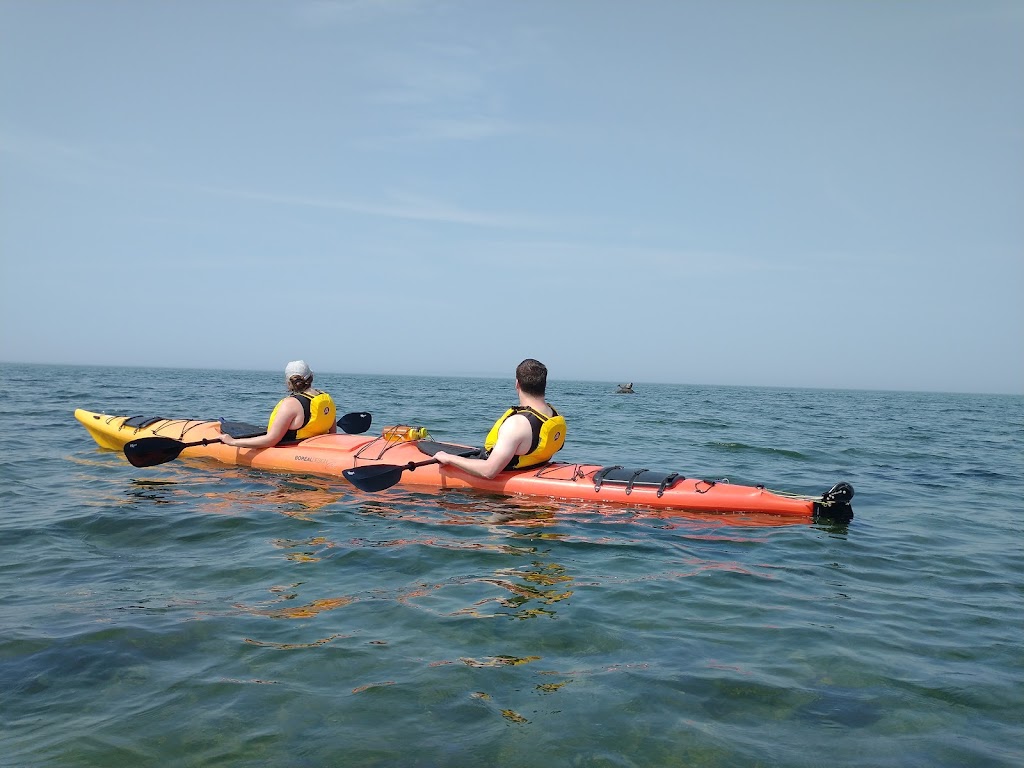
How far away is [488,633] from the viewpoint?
4.18m

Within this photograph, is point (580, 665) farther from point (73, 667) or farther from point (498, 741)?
point (73, 667)

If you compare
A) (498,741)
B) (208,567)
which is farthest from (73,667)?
(498,741)

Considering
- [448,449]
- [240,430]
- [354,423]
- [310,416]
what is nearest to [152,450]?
[240,430]

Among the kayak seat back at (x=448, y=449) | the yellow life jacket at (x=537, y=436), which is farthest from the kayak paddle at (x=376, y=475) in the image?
the yellow life jacket at (x=537, y=436)

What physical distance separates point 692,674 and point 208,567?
381 cm

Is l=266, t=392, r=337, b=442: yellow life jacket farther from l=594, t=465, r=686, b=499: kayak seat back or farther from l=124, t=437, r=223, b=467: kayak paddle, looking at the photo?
l=594, t=465, r=686, b=499: kayak seat back

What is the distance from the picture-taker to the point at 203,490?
837 centimetres

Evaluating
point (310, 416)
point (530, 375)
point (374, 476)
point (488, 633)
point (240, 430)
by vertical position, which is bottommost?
point (488, 633)

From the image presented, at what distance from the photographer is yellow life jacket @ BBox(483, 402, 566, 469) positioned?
7.73m

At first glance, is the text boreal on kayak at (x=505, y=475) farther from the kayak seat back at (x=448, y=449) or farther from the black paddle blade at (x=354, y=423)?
the black paddle blade at (x=354, y=423)

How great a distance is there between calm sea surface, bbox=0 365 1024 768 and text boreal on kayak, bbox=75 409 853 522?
229mm

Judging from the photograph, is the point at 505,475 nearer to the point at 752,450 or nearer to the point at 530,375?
the point at 530,375

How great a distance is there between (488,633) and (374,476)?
3.96 m

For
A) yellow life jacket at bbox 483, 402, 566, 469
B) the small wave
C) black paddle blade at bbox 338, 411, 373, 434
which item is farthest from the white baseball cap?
the small wave
